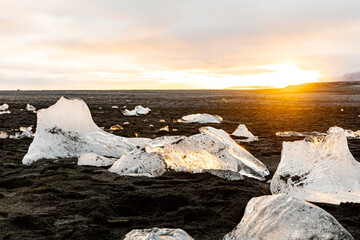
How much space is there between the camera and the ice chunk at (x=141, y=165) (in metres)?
3.50

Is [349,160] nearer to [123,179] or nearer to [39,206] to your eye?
[123,179]

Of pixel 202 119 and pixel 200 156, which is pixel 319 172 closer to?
pixel 200 156

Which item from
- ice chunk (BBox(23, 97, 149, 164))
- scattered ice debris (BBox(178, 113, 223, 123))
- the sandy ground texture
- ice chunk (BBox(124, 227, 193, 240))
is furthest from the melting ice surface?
scattered ice debris (BBox(178, 113, 223, 123))

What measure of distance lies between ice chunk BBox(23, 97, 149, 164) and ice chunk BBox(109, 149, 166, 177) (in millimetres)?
1115

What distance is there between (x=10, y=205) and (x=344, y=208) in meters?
2.68

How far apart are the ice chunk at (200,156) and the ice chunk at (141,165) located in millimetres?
78

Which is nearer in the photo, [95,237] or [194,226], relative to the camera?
[95,237]

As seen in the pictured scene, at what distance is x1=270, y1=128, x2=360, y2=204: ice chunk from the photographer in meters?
2.63

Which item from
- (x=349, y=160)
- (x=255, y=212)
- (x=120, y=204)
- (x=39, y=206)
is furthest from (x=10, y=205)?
(x=349, y=160)

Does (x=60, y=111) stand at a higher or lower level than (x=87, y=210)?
higher

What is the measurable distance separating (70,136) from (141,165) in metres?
1.74

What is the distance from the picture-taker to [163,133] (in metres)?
7.29

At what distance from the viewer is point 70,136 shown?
15.5 ft

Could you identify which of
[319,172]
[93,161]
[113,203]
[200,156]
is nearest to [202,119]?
[93,161]
